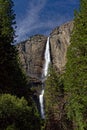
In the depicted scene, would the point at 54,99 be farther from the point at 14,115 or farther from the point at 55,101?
the point at 14,115

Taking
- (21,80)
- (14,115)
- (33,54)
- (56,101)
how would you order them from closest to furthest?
(14,115) < (21,80) < (56,101) < (33,54)

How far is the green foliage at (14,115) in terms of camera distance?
67.7 feet

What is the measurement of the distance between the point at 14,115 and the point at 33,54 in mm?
91448

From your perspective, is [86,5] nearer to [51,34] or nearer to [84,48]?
[84,48]

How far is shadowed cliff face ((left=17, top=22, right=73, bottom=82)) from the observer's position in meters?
109

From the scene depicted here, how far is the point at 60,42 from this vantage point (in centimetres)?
11031

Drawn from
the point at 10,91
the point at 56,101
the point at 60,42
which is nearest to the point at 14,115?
the point at 10,91

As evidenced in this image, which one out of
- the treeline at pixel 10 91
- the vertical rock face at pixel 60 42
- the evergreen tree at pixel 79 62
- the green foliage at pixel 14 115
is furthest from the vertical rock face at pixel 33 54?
the green foliage at pixel 14 115

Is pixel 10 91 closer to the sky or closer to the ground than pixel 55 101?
closer to the ground

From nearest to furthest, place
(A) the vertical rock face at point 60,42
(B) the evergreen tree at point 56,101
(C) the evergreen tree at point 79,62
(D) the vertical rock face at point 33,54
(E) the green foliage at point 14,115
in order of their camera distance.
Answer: (E) the green foliage at point 14,115
(C) the evergreen tree at point 79,62
(B) the evergreen tree at point 56,101
(A) the vertical rock face at point 60,42
(D) the vertical rock face at point 33,54

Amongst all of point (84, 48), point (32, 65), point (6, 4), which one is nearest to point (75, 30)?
point (84, 48)

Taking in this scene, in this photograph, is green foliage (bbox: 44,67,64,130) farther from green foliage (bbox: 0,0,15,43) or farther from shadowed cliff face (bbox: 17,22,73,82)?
shadowed cliff face (bbox: 17,22,73,82)

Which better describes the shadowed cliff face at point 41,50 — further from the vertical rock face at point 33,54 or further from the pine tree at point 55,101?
the pine tree at point 55,101

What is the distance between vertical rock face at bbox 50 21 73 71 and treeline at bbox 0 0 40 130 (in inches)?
2535
